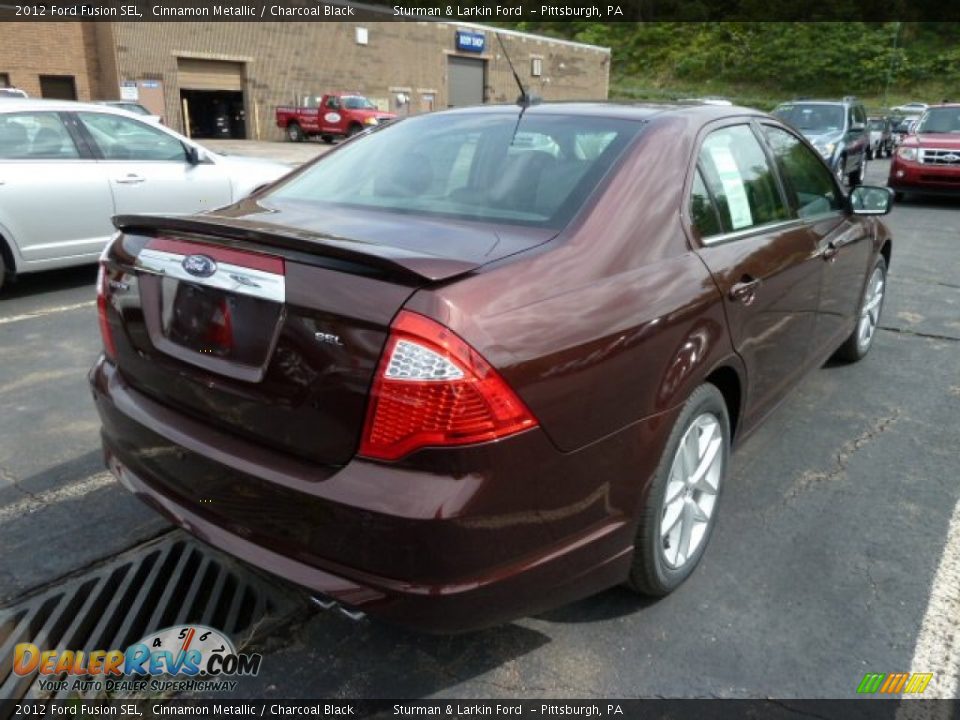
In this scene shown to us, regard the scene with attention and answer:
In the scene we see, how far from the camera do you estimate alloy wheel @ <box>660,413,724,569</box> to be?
2.50 meters

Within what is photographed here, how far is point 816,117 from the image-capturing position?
14781mm

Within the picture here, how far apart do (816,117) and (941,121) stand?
6.97 ft

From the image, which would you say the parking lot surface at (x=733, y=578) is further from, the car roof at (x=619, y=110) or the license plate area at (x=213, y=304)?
the car roof at (x=619, y=110)

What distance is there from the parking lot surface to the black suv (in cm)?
1029

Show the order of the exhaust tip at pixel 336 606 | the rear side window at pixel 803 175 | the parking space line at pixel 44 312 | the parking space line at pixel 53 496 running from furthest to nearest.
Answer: the parking space line at pixel 44 312 → the rear side window at pixel 803 175 → the parking space line at pixel 53 496 → the exhaust tip at pixel 336 606

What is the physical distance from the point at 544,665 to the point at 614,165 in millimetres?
1607

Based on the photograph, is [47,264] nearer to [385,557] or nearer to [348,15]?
[385,557]

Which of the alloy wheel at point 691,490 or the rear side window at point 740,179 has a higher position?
the rear side window at point 740,179

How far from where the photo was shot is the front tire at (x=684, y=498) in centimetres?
234

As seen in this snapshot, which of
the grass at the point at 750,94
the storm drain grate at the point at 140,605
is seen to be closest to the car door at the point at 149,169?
the storm drain grate at the point at 140,605

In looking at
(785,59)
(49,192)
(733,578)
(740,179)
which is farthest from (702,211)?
(785,59)

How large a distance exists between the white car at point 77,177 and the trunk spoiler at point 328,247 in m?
4.38

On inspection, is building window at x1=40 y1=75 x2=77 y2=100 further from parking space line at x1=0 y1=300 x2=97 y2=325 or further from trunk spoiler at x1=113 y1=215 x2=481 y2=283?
trunk spoiler at x1=113 y1=215 x2=481 y2=283

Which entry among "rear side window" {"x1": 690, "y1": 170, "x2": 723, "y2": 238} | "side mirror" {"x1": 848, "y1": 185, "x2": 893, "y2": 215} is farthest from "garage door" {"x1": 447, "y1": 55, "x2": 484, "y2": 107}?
"rear side window" {"x1": 690, "y1": 170, "x2": 723, "y2": 238}
